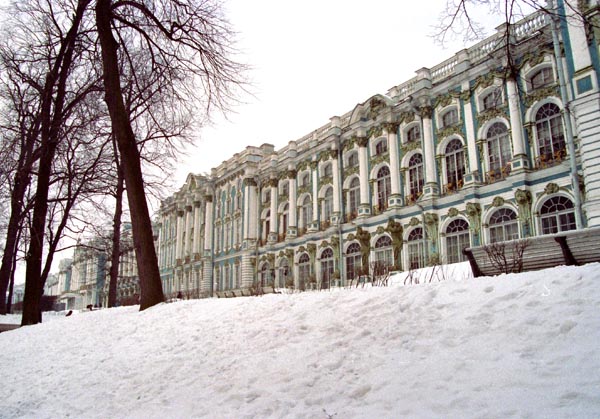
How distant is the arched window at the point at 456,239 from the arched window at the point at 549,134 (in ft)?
15.2

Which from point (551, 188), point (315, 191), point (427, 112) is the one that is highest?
point (427, 112)

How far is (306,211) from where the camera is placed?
35469 mm

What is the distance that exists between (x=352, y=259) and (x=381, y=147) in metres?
6.95

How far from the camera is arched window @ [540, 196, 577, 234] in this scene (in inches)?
760

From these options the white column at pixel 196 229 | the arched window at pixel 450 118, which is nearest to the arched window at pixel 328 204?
the arched window at pixel 450 118

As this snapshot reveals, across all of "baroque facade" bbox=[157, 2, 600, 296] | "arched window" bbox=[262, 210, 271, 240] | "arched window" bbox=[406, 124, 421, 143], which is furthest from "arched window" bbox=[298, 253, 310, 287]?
"arched window" bbox=[406, 124, 421, 143]

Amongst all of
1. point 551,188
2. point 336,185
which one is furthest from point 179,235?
point 551,188

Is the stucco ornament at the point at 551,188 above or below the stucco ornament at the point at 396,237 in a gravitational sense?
Result: above

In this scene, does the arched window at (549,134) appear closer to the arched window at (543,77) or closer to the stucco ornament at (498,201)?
the arched window at (543,77)

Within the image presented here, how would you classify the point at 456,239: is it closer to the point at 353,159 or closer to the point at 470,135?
the point at 470,135

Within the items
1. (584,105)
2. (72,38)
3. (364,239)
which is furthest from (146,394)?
(364,239)

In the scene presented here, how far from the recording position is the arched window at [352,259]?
95.7 feet

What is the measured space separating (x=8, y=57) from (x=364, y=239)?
20143mm

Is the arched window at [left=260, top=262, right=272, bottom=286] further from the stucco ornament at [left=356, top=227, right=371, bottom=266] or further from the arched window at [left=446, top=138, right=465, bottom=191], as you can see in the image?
the arched window at [left=446, top=138, right=465, bottom=191]
